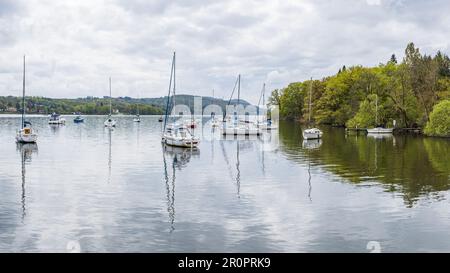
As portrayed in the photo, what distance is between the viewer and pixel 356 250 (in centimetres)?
1884

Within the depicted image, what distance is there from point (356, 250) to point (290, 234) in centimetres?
320

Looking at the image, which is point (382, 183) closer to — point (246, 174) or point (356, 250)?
point (246, 174)

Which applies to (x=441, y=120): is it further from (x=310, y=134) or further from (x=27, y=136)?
(x=27, y=136)

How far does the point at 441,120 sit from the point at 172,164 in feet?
189

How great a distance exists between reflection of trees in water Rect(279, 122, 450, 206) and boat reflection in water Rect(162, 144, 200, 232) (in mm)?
11873

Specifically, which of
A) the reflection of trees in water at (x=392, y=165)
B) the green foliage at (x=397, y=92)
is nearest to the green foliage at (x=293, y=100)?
the green foliage at (x=397, y=92)

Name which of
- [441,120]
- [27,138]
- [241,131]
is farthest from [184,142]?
[441,120]

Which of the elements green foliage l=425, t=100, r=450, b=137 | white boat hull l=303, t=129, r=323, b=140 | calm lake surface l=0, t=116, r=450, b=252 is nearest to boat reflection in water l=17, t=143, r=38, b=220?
calm lake surface l=0, t=116, r=450, b=252

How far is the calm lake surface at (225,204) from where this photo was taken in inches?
789

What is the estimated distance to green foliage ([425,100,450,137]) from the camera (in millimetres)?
82750

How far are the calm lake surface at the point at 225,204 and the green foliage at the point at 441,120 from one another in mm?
35950

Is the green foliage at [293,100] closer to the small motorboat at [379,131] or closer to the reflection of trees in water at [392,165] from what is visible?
the small motorboat at [379,131]

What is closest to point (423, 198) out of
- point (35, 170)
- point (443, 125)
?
point (35, 170)
